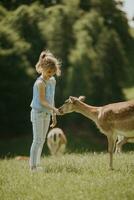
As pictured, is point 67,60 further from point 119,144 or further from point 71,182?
point 71,182

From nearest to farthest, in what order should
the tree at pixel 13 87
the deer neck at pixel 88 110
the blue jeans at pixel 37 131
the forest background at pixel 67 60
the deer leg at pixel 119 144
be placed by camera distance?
1. the blue jeans at pixel 37 131
2. the deer neck at pixel 88 110
3. the deer leg at pixel 119 144
4. the tree at pixel 13 87
5. the forest background at pixel 67 60

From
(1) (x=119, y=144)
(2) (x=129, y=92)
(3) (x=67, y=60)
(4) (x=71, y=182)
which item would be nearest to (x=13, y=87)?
(3) (x=67, y=60)

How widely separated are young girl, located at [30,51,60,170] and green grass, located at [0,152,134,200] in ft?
1.29

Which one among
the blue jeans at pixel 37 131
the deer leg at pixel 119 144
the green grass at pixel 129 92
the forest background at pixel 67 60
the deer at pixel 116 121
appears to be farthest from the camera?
the green grass at pixel 129 92

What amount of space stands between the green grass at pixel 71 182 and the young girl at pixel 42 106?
15.5 inches

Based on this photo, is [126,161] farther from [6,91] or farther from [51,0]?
[51,0]

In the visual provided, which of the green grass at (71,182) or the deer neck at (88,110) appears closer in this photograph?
the green grass at (71,182)

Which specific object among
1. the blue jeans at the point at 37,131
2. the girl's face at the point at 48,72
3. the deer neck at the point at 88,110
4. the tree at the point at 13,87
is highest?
the tree at the point at 13,87

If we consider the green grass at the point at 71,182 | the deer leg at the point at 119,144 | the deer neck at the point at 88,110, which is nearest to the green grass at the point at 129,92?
the deer leg at the point at 119,144

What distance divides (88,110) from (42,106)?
0.99 meters

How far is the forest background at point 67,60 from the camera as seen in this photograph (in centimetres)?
3409

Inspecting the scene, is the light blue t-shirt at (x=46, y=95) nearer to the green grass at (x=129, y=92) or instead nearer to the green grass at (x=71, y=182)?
the green grass at (x=71, y=182)

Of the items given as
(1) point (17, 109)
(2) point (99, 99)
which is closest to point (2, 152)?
(1) point (17, 109)

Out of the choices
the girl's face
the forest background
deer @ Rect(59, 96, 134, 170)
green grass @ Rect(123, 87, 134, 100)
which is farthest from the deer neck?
green grass @ Rect(123, 87, 134, 100)
